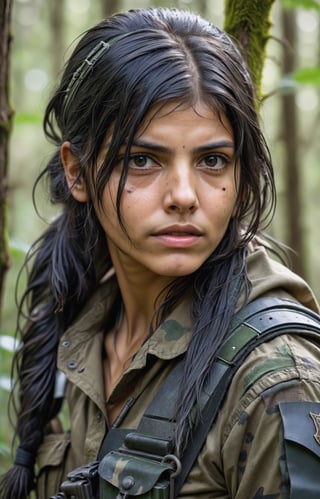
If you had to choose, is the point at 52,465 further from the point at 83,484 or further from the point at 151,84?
the point at 151,84

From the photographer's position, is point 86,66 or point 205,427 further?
point 86,66

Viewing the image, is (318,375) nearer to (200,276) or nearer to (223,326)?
(223,326)

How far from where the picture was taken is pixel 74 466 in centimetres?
269

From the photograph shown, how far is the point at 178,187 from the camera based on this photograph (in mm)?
2121

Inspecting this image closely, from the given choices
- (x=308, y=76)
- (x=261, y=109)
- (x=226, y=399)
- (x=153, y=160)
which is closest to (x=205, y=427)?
(x=226, y=399)

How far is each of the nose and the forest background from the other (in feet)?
2.42

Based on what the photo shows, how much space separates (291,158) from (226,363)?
603 centimetres

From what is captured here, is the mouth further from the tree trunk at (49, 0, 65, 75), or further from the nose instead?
the tree trunk at (49, 0, 65, 75)

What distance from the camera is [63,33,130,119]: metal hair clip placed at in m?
2.32

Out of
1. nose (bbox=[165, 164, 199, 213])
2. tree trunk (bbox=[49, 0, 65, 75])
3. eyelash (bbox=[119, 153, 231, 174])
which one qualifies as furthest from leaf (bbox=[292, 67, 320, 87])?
tree trunk (bbox=[49, 0, 65, 75])

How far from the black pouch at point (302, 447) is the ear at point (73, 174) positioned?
1.08m

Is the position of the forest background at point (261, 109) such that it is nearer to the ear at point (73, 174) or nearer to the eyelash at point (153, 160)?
the ear at point (73, 174)

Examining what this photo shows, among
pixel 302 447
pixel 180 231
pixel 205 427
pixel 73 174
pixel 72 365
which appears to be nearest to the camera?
pixel 302 447

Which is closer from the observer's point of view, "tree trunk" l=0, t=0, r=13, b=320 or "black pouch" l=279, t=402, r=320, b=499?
"black pouch" l=279, t=402, r=320, b=499
